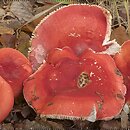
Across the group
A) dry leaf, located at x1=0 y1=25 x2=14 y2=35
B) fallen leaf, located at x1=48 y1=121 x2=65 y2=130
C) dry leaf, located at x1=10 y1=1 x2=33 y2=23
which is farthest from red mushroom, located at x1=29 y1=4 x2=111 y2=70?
dry leaf, located at x1=10 y1=1 x2=33 y2=23

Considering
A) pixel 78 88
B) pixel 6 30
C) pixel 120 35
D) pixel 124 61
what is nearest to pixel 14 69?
pixel 78 88

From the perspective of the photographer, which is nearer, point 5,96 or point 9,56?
point 5,96

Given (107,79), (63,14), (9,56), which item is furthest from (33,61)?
(107,79)

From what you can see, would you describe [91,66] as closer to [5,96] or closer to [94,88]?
[94,88]

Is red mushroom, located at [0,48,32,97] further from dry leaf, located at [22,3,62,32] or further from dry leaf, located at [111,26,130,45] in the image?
dry leaf, located at [111,26,130,45]

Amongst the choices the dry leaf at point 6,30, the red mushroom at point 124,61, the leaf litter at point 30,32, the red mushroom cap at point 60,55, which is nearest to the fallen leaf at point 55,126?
the leaf litter at point 30,32

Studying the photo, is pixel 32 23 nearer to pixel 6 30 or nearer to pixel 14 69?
pixel 6 30
